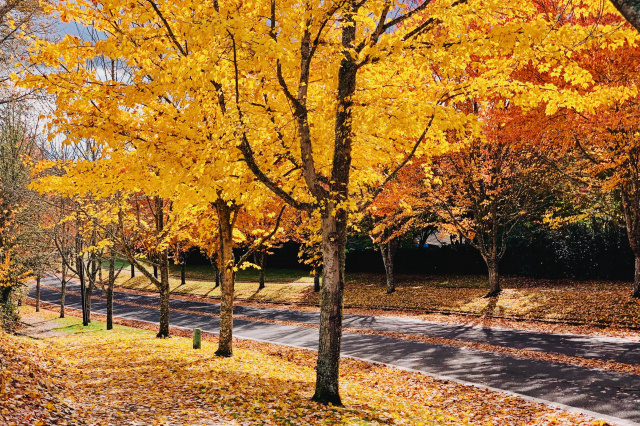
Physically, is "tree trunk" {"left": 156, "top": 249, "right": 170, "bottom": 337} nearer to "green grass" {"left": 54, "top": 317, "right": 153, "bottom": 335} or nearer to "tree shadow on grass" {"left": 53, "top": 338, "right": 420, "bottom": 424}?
"green grass" {"left": 54, "top": 317, "right": 153, "bottom": 335}

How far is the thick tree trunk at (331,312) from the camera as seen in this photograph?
7.55m

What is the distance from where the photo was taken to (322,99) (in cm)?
870

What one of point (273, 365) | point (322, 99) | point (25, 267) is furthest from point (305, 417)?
point (25, 267)

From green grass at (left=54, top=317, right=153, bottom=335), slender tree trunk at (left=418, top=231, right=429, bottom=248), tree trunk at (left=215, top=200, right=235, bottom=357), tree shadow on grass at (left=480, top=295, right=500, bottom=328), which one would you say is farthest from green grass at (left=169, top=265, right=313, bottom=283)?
tree trunk at (left=215, top=200, right=235, bottom=357)

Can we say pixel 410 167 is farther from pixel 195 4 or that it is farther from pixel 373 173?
pixel 195 4

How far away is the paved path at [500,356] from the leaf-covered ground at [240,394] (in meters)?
0.81

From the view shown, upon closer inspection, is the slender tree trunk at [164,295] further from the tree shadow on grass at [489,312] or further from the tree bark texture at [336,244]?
the tree shadow on grass at [489,312]

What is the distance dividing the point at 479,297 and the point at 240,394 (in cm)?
1641

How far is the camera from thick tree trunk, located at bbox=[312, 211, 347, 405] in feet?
24.8

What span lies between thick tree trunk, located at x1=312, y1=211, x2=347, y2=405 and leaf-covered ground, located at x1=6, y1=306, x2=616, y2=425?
0.37m

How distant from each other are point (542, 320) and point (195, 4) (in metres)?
15.6

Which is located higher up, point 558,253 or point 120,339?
point 558,253

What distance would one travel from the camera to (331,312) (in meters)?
7.65

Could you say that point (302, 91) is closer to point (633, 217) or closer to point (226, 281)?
point (226, 281)
